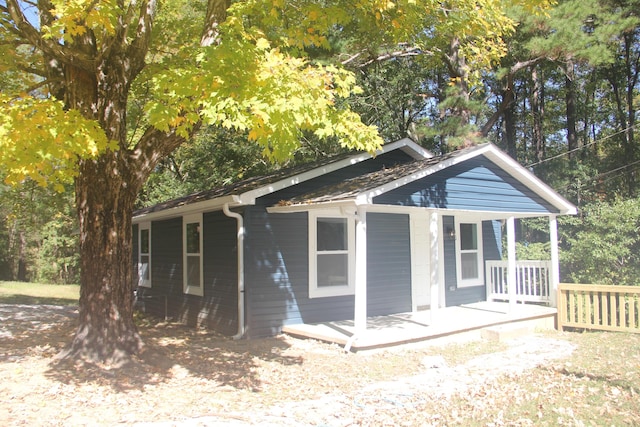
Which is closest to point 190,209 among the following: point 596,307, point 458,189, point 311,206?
point 311,206

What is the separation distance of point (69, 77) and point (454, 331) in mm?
7323

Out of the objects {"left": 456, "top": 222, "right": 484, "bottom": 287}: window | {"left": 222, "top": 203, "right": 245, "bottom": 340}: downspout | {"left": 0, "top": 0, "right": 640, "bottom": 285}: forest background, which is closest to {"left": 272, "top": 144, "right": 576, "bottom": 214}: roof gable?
{"left": 222, "top": 203, "right": 245, "bottom": 340}: downspout

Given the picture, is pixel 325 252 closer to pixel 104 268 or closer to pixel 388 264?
pixel 388 264

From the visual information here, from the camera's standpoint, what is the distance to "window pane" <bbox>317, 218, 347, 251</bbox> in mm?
9938

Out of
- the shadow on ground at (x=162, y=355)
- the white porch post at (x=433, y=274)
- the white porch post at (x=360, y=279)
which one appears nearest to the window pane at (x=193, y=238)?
the shadow on ground at (x=162, y=355)

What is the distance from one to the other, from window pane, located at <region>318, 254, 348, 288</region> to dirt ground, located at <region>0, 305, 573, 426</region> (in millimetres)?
1563

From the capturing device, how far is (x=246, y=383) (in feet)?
20.7

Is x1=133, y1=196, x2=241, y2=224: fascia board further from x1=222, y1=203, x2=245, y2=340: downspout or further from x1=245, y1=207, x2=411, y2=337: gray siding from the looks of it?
x1=245, y1=207, x2=411, y2=337: gray siding

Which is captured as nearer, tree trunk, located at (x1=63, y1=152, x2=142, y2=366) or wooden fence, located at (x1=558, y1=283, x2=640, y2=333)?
tree trunk, located at (x1=63, y1=152, x2=142, y2=366)

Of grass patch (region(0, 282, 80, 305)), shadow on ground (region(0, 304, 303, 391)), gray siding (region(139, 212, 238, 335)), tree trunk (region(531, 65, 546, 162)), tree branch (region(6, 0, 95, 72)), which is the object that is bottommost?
grass patch (region(0, 282, 80, 305))

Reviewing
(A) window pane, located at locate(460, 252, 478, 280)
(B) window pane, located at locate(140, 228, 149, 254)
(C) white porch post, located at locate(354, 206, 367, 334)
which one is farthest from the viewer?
(B) window pane, located at locate(140, 228, 149, 254)

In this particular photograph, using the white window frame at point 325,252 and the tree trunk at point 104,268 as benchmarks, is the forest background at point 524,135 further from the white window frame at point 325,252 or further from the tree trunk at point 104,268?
the tree trunk at point 104,268

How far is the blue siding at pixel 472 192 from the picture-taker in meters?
8.79

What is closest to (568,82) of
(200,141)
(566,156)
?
(566,156)
